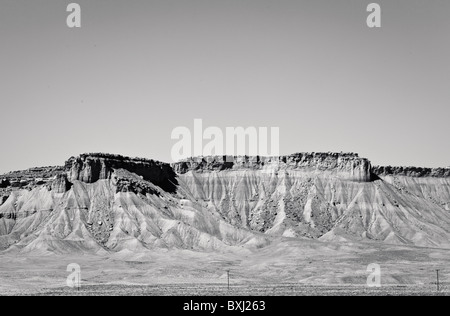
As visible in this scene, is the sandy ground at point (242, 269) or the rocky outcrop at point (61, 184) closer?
the sandy ground at point (242, 269)

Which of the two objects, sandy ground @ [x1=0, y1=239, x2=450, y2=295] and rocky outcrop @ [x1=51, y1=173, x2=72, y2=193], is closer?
sandy ground @ [x1=0, y1=239, x2=450, y2=295]

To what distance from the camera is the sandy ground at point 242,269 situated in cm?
Result: 11206

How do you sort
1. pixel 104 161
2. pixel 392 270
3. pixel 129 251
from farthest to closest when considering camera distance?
1. pixel 104 161
2. pixel 129 251
3. pixel 392 270

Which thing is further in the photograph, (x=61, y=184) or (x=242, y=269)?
(x=61, y=184)

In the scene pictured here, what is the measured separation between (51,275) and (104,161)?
64879 millimetres

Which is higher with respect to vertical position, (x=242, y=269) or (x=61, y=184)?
(x=61, y=184)

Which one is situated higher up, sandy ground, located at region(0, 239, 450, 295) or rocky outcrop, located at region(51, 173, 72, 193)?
rocky outcrop, located at region(51, 173, 72, 193)

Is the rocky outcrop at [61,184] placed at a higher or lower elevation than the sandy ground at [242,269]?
higher

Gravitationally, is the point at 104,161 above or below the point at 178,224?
above

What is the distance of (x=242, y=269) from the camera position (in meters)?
147

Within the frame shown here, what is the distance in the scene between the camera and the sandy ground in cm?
11206
